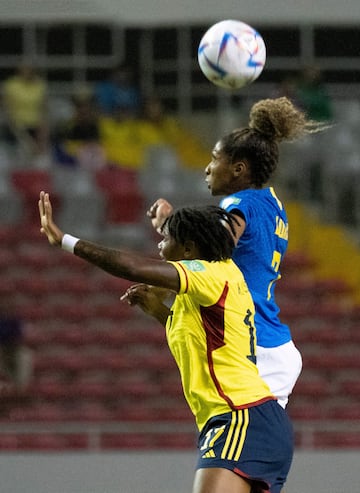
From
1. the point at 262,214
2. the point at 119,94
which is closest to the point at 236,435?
the point at 262,214

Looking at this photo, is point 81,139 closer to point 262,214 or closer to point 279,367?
point 262,214

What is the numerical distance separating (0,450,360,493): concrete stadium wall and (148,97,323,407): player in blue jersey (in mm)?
4245

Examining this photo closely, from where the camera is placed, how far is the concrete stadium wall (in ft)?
28.1

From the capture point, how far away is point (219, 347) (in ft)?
13.3

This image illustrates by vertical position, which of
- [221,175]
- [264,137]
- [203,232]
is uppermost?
[264,137]

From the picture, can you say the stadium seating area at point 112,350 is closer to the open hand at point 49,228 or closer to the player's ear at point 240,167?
the player's ear at point 240,167

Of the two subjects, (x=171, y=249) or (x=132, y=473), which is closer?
(x=171, y=249)

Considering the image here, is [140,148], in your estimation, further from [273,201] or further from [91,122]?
[273,201]

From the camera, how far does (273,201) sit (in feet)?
14.9

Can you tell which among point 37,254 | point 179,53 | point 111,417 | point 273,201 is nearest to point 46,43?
point 179,53

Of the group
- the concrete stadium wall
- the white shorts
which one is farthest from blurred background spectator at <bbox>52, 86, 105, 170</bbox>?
the white shorts

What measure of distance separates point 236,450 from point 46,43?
32.1ft

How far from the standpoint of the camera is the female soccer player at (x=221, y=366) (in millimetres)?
4012

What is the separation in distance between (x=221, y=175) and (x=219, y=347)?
0.77 meters
